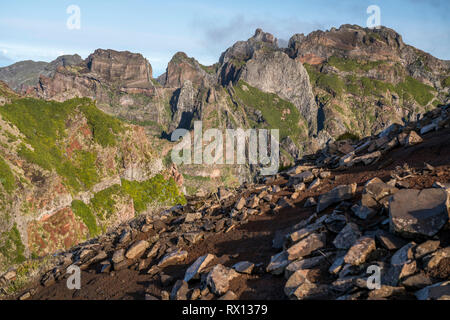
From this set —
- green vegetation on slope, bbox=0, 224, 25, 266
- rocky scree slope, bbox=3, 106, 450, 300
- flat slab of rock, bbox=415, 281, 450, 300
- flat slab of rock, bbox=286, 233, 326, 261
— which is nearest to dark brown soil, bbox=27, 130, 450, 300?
rocky scree slope, bbox=3, 106, 450, 300

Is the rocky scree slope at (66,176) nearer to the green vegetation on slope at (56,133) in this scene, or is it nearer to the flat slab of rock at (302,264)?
the green vegetation on slope at (56,133)

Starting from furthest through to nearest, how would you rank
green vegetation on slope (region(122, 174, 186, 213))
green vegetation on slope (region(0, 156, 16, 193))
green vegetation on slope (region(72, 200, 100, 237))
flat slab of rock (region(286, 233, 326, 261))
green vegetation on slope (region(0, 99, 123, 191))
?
green vegetation on slope (region(122, 174, 186, 213)), green vegetation on slope (region(0, 99, 123, 191)), green vegetation on slope (region(72, 200, 100, 237)), green vegetation on slope (region(0, 156, 16, 193)), flat slab of rock (region(286, 233, 326, 261))

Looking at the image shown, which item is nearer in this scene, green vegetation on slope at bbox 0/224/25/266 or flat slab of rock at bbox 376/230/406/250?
flat slab of rock at bbox 376/230/406/250

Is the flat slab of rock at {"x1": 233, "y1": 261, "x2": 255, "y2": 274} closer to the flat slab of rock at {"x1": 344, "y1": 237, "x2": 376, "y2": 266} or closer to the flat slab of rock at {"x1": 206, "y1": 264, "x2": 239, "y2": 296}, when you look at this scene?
the flat slab of rock at {"x1": 206, "y1": 264, "x2": 239, "y2": 296}

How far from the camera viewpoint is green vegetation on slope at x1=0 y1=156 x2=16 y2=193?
73.6 m

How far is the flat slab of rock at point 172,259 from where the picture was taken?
1073 cm

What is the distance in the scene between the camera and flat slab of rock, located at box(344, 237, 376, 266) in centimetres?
668

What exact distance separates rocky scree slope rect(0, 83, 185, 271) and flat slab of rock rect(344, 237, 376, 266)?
82.5 meters

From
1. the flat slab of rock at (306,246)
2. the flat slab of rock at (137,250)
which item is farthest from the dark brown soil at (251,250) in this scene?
the flat slab of rock at (137,250)

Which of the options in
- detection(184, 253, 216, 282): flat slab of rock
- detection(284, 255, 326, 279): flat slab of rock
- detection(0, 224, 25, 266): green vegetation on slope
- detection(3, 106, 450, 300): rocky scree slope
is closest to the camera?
detection(3, 106, 450, 300): rocky scree slope

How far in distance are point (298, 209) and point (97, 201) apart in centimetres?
11292

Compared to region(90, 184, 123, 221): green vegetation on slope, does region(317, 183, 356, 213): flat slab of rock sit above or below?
above
